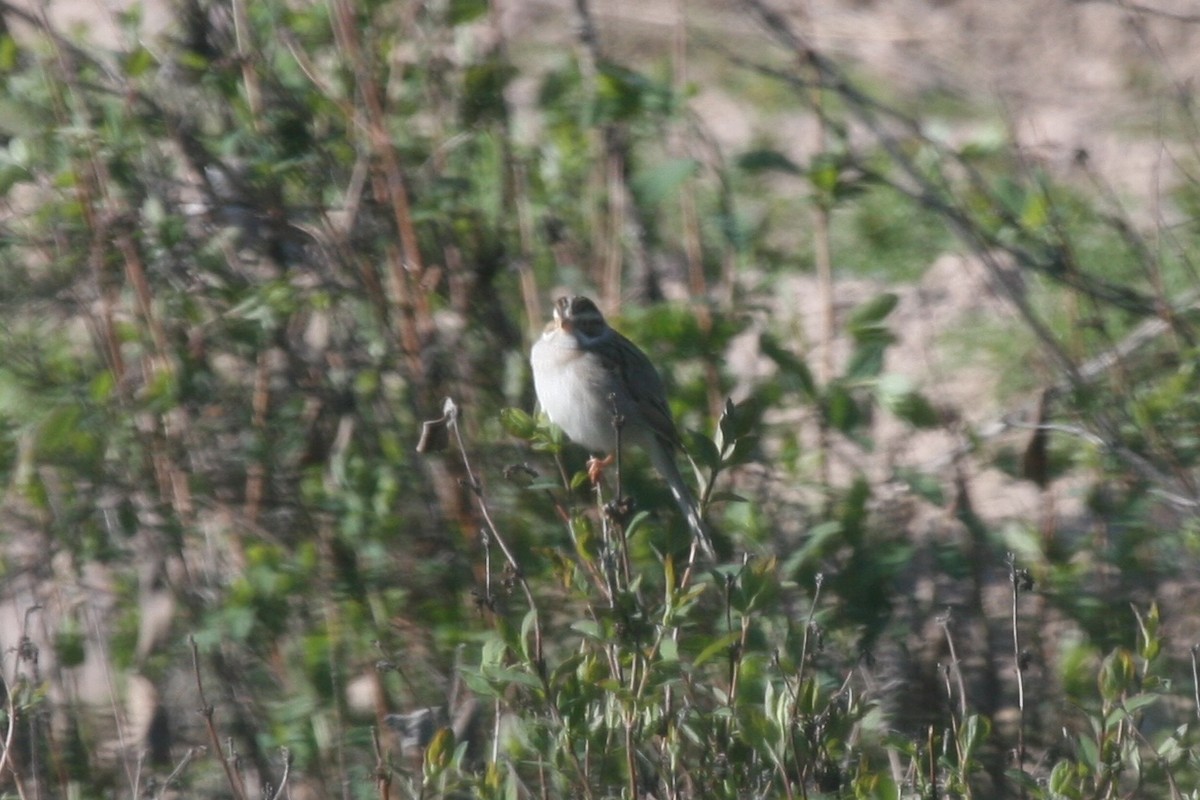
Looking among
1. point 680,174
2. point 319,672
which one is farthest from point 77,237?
point 680,174

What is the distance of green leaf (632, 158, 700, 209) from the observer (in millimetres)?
4414

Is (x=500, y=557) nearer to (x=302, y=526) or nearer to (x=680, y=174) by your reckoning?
(x=302, y=526)

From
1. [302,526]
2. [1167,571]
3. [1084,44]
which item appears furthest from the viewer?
[1084,44]

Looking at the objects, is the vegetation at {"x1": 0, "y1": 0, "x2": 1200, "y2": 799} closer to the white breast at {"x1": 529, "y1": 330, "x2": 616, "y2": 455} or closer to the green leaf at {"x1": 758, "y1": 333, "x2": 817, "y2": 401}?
the green leaf at {"x1": 758, "y1": 333, "x2": 817, "y2": 401}

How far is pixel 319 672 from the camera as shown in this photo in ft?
14.8

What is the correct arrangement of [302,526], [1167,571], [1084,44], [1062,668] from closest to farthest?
1. [1062,668]
2. [1167,571]
3. [302,526]
4. [1084,44]

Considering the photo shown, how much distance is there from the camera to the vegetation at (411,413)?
4.38 m

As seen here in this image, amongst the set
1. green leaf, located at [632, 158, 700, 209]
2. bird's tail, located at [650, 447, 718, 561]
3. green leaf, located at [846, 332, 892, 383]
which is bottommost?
bird's tail, located at [650, 447, 718, 561]

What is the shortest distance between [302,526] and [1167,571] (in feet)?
7.64

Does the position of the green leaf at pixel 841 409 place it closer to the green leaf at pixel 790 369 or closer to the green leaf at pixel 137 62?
the green leaf at pixel 790 369

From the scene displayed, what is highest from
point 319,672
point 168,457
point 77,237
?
point 77,237

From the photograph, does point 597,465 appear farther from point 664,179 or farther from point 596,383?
point 664,179

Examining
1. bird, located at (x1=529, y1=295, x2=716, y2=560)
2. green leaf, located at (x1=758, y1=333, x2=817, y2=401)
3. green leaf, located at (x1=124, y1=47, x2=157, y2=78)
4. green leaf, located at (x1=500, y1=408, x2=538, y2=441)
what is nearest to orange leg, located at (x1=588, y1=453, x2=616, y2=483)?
bird, located at (x1=529, y1=295, x2=716, y2=560)

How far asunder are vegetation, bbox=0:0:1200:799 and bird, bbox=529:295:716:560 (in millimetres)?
107
